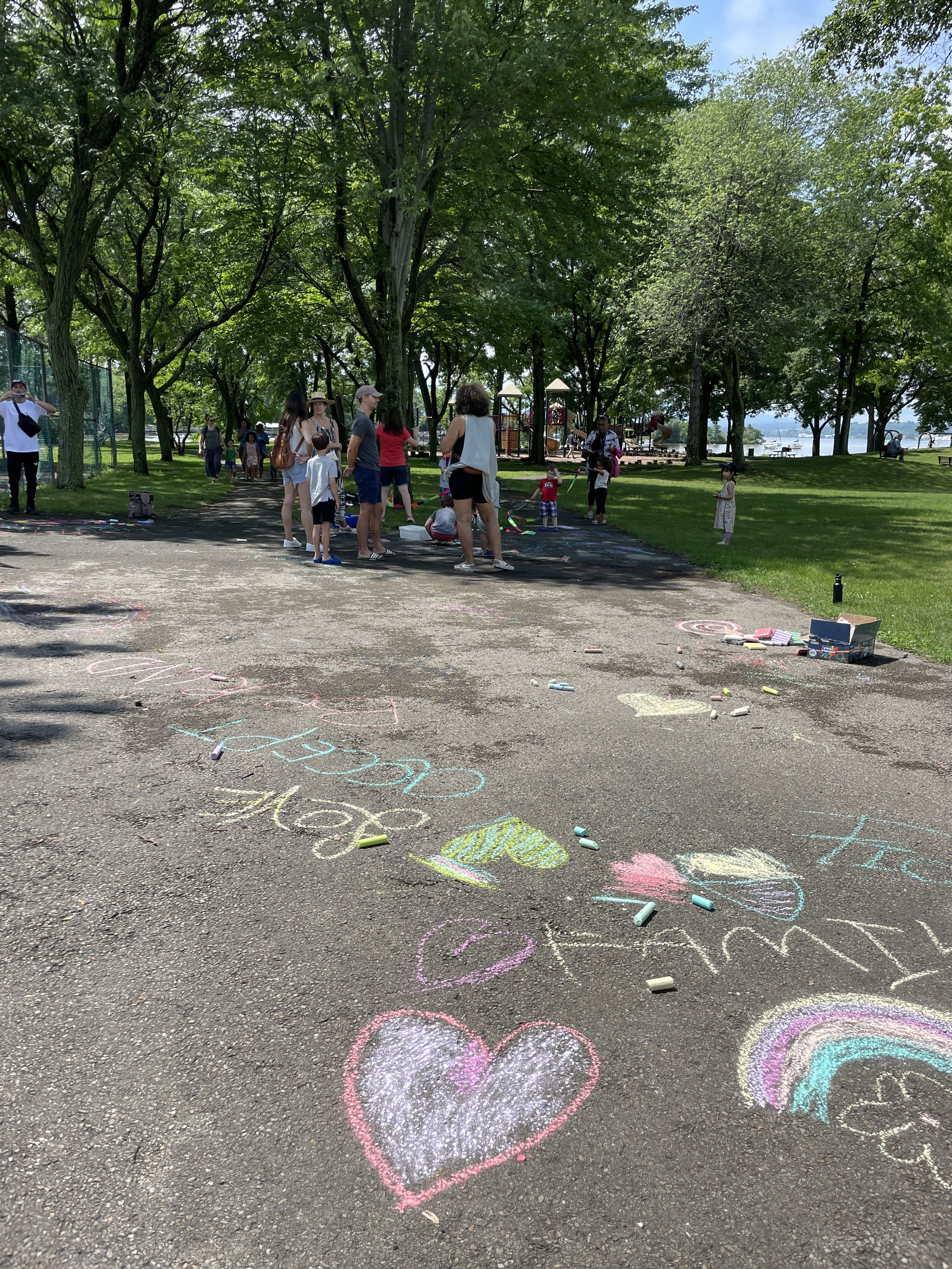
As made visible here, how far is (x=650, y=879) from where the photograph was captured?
3.22 meters

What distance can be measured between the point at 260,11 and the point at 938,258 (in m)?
28.9

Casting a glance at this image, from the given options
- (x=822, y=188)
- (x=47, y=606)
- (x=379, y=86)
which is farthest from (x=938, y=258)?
(x=47, y=606)

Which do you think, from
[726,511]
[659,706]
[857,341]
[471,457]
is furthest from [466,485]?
[857,341]

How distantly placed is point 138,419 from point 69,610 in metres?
21.7

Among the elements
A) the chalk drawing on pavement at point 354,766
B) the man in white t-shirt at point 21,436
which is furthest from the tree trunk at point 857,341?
the chalk drawing on pavement at point 354,766

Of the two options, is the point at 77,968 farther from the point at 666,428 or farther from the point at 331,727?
the point at 666,428

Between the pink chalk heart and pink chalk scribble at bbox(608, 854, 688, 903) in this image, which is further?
pink chalk scribble at bbox(608, 854, 688, 903)

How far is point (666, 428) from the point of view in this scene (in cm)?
6712

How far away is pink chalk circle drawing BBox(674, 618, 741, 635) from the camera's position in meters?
7.46

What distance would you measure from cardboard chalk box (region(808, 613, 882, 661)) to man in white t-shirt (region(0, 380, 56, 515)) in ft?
38.0

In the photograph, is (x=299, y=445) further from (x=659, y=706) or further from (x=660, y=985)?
(x=660, y=985)

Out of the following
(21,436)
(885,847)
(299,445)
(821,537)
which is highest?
(21,436)

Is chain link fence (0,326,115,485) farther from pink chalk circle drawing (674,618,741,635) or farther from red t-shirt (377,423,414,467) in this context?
pink chalk circle drawing (674,618,741,635)

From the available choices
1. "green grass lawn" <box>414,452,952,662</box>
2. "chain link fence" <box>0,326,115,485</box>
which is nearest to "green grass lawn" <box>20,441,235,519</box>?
"chain link fence" <box>0,326,115,485</box>
